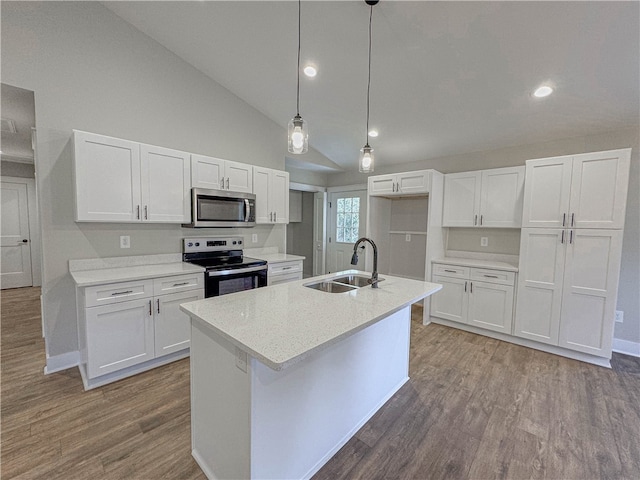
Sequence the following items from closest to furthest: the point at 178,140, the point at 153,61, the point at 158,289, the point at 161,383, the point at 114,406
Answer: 1. the point at 114,406
2. the point at 161,383
3. the point at 158,289
4. the point at 153,61
5. the point at 178,140

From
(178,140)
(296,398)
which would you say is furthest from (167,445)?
(178,140)

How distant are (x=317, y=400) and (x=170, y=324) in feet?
5.87

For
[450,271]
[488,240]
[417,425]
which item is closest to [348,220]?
[450,271]

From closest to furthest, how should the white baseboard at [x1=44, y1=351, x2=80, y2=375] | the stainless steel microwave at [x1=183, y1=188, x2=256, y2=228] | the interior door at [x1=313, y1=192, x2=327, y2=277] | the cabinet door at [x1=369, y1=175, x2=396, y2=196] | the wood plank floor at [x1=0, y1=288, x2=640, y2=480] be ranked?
the wood plank floor at [x1=0, y1=288, x2=640, y2=480] → the white baseboard at [x1=44, y1=351, x2=80, y2=375] → the stainless steel microwave at [x1=183, y1=188, x2=256, y2=228] → the cabinet door at [x1=369, y1=175, x2=396, y2=196] → the interior door at [x1=313, y1=192, x2=327, y2=277]

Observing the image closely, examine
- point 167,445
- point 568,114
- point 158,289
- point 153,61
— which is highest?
point 153,61

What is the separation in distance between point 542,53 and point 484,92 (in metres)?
0.56

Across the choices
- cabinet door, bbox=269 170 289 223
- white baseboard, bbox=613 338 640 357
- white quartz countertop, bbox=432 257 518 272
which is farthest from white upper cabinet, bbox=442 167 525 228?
cabinet door, bbox=269 170 289 223

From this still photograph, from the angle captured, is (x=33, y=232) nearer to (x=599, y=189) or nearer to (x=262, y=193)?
(x=262, y=193)

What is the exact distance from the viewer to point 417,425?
75.8 inches

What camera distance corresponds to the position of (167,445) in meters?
1.71

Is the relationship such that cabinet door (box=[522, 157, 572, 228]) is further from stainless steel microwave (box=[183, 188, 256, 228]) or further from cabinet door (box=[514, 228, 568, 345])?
stainless steel microwave (box=[183, 188, 256, 228])

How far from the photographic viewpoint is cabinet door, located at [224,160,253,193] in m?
3.38

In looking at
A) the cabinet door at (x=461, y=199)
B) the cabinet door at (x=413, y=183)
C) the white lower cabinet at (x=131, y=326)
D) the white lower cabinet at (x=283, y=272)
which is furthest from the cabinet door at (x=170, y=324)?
the cabinet door at (x=461, y=199)

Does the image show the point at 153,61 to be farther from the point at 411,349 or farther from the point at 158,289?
the point at 411,349
